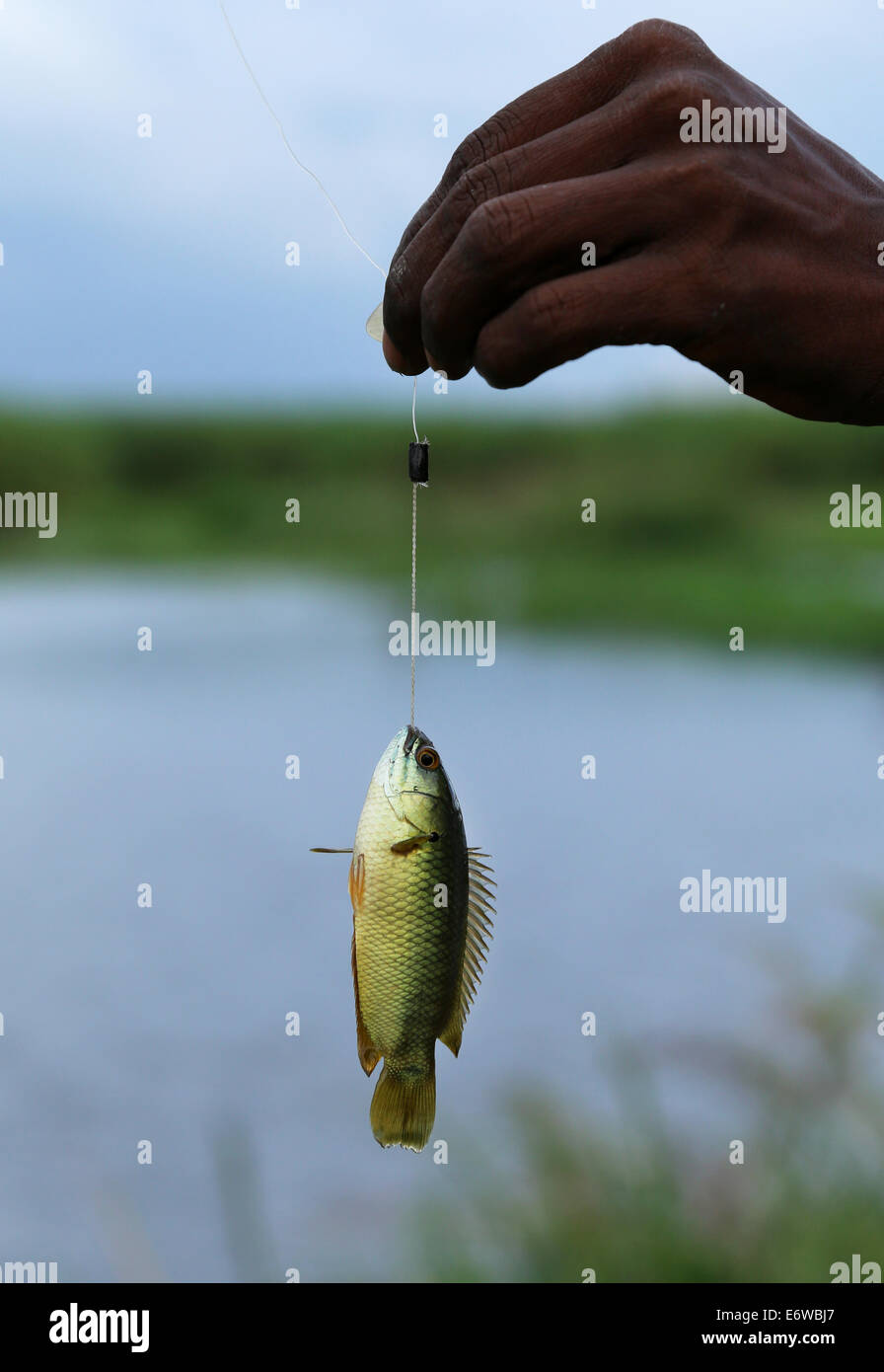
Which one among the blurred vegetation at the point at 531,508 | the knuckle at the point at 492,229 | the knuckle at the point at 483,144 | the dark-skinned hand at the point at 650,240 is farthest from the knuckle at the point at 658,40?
the blurred vegetation at the point at 531,508

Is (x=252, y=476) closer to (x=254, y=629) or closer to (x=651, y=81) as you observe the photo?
(x=254, y=629)

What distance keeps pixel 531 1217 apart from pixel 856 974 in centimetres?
124

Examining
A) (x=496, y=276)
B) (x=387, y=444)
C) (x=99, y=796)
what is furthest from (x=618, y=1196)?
(x=387, y=444)

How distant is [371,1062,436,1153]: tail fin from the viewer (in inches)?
97.5

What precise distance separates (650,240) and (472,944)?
1.51m

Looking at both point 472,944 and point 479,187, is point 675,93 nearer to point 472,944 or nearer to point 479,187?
point 479,187

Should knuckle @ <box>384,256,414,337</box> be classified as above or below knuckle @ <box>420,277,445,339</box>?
above

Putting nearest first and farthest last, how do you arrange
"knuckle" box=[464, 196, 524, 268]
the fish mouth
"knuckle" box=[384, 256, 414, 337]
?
Result: 1. "knuckle" box=[464, 196, 524, 268]
2. "knuckle" box=[384, 256, 414, 337]
3. the fish mouth

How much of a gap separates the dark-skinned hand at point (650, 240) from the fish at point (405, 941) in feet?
3.05

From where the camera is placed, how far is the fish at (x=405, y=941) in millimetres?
2469

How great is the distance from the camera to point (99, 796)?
69.3 feet

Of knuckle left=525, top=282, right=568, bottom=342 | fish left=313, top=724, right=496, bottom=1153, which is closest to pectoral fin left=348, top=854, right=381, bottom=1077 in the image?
fish left=313, top=724, right=496, bottom=1153

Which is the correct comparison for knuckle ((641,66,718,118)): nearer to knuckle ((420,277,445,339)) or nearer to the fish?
knuckle ((420,277,445,339))

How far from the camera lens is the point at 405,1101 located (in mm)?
2479
